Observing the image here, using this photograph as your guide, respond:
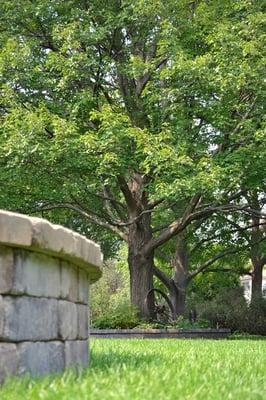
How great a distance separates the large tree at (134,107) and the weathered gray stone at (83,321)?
297 inches

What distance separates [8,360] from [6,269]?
511 mm

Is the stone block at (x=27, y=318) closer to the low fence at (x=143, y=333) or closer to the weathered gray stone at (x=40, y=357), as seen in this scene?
the weathered gray stone at (x=40, y=357)

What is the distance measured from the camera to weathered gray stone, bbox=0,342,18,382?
3.56 metres

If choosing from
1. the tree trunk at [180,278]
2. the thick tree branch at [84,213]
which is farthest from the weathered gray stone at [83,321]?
the tree trunk at [180,278]

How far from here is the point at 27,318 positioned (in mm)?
3764

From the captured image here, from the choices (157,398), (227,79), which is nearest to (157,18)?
(227,79)

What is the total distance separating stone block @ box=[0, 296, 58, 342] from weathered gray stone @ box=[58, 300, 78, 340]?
0.26 ft

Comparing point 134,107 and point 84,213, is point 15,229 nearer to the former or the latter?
point 84,213

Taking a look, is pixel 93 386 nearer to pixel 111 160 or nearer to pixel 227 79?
pixel 111 160

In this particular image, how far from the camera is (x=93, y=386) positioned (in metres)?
3.41

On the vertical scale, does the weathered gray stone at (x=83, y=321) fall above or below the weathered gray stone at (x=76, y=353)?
above

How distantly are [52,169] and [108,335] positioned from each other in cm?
372

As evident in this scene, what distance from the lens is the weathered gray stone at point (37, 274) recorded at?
3.73m

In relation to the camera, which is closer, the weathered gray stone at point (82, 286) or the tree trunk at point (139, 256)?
the weathered gray stone at point (82, 286)
